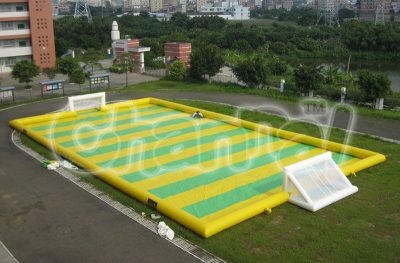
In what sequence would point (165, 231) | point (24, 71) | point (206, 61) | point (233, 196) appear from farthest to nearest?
point (206, 61)
point (24, 71)
point (233, 196)
point (165, 231)

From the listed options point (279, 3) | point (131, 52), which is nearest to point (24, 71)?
point (131, 52)

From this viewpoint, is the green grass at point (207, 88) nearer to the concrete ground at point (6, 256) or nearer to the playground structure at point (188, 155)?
the playground structure at point (188, 155)

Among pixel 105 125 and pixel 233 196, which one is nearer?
pixel 233 196

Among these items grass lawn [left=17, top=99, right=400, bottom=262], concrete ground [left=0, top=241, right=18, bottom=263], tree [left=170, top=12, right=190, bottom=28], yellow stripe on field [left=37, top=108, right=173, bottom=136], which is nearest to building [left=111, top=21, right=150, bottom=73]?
yellow stripe on field [left=37, top=108, right=173, bottom=136]

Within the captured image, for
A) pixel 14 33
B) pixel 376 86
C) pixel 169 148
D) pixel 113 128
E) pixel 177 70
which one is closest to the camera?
pixel 169 148

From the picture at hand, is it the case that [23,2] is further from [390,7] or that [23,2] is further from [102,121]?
[390,7]

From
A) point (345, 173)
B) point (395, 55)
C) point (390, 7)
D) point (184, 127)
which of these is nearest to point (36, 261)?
point (345, 173)

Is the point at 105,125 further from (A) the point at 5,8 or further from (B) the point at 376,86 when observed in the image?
(A) the point at 5,8

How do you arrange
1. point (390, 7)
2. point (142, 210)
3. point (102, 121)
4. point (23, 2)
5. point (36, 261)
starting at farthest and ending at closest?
point (390, 7), point (23, 2), point (102, 121), point (142, 210), point (36, 261)
